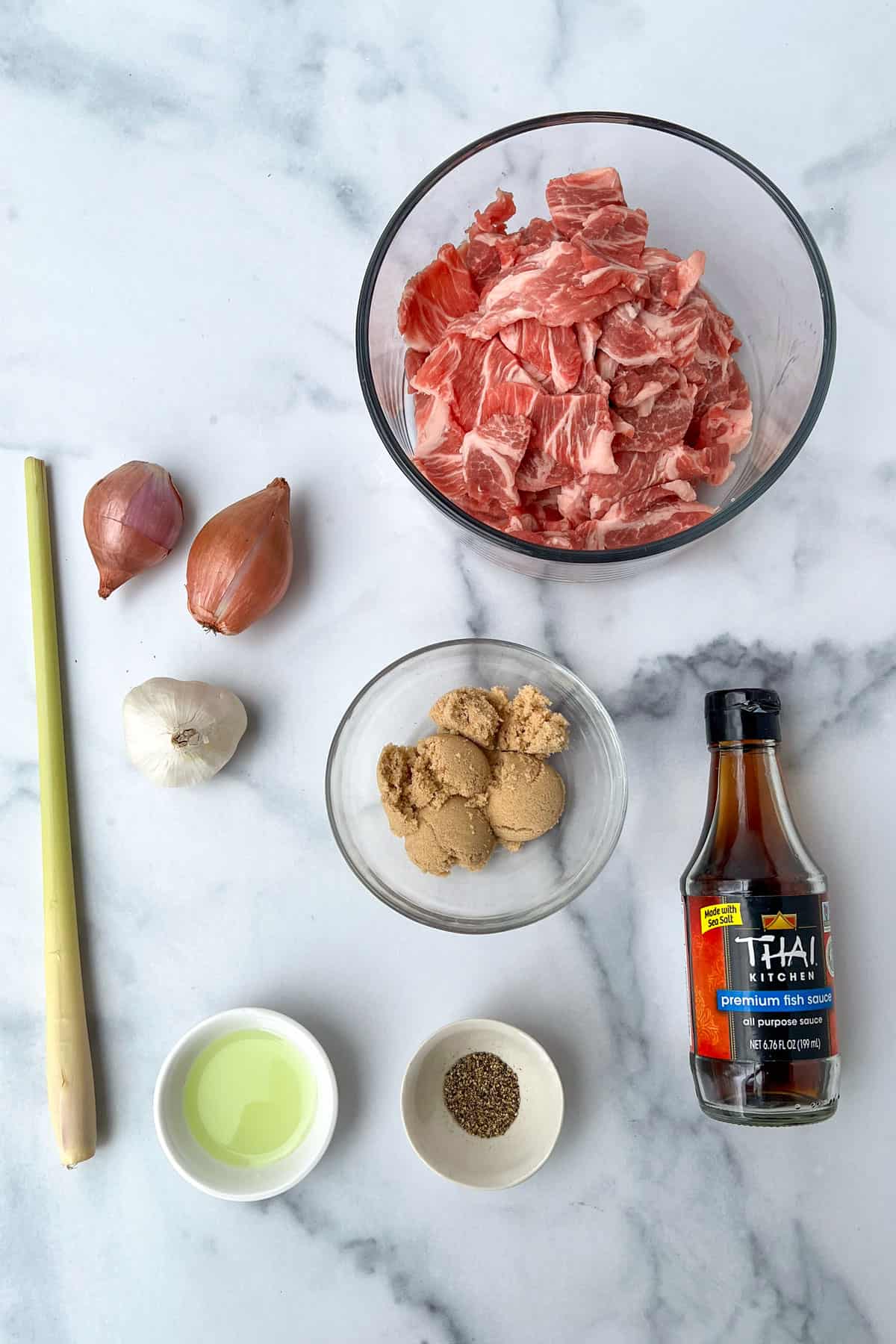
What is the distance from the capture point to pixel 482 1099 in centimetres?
116

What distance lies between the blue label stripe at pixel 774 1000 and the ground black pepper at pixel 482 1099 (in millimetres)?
292

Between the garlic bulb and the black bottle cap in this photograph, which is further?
the garlic bulb

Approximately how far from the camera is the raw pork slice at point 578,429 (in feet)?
3.37

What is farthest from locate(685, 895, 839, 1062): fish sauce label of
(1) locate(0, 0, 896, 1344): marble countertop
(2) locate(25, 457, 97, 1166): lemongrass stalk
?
(2) locate(25, 457, 97, 1166): lemongrass stalk

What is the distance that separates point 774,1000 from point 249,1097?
599 millimetres

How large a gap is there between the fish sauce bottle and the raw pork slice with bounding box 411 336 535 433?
407 millimetres

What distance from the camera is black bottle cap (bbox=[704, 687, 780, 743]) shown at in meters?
1.05

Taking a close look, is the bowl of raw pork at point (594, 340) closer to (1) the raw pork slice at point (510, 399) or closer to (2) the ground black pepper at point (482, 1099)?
(1) the raw pork slice at point (510, 399)

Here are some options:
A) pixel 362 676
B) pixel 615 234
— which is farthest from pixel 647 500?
pixel 362 676

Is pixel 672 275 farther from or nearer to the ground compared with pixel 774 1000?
farther from the ground

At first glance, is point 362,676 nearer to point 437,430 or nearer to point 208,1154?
point 437,430

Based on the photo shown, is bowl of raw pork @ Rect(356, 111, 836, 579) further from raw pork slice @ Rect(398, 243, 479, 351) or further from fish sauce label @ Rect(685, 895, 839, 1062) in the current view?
fish sauce label @ Rect(685, 895, 839, 1062)

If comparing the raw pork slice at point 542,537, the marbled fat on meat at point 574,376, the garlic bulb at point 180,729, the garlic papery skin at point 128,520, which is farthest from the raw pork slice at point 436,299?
the garlic bulb at point 180,729

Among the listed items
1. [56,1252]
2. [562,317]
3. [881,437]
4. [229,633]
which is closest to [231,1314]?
[56,1252]
